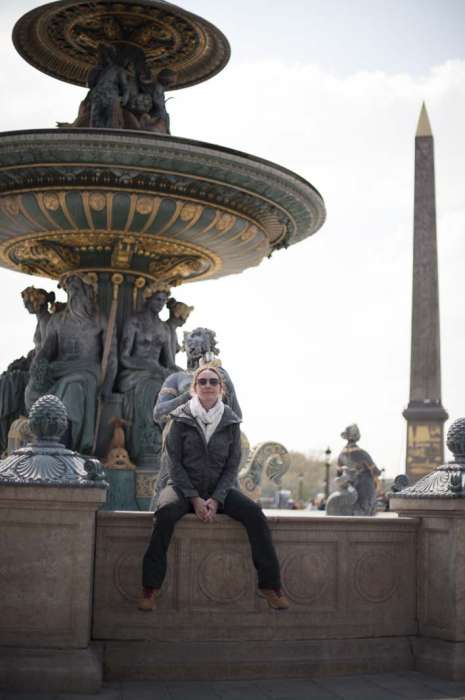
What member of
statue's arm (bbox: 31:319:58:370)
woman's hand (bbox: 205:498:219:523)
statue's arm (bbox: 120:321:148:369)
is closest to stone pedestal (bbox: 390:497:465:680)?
woman's hand (bbox: 205:498:219:523)

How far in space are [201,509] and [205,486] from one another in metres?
0.26

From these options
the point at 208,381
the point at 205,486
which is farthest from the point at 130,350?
the point at 205,486

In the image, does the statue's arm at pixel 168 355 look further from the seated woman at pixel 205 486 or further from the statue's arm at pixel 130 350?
the seated woman at pixel 205 486

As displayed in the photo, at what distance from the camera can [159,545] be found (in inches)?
263

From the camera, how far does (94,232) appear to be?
1275cm

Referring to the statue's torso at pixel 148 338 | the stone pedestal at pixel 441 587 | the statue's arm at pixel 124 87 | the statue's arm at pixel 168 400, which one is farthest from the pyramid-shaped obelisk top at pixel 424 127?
the stone pedestal at pixel 441 587

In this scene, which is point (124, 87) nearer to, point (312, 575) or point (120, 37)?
point (120, 37)

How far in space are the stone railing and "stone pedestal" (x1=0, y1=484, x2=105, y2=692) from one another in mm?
245

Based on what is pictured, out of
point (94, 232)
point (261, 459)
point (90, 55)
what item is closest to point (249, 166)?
point (94, 232)

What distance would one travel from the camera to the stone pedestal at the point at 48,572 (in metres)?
6.55

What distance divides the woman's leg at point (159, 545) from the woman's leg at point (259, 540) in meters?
0.41

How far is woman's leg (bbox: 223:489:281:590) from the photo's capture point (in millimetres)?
6797

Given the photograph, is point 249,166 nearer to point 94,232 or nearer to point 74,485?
point 94,232

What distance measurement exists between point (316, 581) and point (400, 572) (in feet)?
2.26
